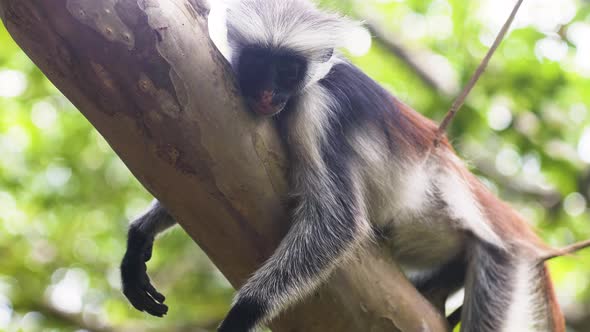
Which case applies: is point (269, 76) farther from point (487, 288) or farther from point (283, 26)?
point (487, 288)

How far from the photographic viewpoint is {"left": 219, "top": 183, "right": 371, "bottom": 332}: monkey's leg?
12.9 ft

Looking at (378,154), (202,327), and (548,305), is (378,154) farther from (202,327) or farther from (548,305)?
(202,327)

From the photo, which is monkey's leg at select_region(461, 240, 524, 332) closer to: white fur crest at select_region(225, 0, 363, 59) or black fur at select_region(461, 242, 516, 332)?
black fur at select_region(461, 242, 516, 332)

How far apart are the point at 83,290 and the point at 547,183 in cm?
588

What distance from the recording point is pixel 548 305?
5.17m

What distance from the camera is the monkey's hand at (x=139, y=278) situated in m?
4.59

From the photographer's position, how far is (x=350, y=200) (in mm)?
4363

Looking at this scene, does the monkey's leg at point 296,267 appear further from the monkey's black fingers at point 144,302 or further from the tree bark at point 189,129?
the monkey's black fingers at point 144,302

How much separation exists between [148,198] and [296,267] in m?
5.68

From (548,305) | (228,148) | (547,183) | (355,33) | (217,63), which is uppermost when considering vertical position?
(217,63)

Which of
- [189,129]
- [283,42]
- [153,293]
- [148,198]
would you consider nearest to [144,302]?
[153,293]

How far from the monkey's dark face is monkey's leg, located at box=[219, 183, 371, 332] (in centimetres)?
63

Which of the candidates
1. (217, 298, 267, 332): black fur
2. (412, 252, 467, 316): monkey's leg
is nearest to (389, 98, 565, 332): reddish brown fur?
(412, 252, 467, 316): monkey's leg

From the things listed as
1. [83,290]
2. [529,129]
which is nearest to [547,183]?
[529,129]
